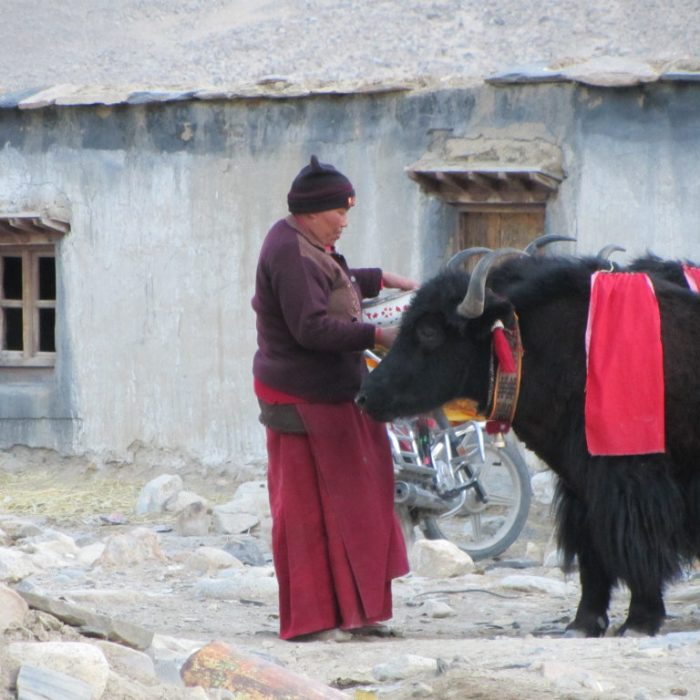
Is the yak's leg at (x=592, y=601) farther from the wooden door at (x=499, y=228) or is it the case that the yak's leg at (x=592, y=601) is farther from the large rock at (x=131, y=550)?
the wooden door at (x=499, y=228)

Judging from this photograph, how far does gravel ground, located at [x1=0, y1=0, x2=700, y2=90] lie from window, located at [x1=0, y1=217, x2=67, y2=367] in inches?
443

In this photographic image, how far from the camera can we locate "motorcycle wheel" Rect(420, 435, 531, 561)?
7.62 m

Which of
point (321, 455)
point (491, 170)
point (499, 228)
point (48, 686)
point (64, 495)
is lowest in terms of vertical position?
point (64, 495)

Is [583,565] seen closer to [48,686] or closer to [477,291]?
[477,291]

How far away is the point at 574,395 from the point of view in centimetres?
499

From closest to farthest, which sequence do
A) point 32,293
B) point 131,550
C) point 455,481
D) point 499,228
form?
point 131,550
point 455,481
point 499,228
point 32,293

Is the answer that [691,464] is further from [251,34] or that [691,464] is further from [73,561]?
[251,34]

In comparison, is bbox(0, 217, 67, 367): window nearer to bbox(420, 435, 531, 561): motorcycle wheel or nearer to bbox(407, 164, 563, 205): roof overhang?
bbox(407, 164, 563, 205): roof overhang

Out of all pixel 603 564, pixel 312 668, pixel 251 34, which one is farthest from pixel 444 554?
pixel 251 34

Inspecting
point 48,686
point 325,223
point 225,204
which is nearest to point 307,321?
point 325,223

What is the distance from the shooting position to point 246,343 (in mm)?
10289

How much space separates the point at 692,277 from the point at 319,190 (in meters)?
1.36

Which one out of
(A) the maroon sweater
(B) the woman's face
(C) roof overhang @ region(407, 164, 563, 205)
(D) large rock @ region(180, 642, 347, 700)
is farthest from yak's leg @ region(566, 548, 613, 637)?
(C) roof overhang @ region(407, 164, 563, 205)

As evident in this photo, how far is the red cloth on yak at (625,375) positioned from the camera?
484 cm
